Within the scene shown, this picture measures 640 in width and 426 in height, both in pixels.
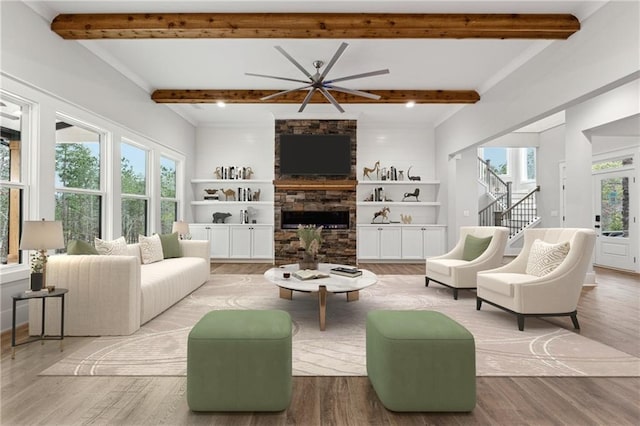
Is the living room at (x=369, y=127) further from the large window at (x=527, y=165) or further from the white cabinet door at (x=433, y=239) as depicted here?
the large window at (x=527, y=165)

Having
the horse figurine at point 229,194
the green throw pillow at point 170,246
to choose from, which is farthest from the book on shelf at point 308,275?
the horse figurine at point 229,194

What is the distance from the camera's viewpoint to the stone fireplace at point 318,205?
287 inches

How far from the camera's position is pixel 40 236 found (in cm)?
277

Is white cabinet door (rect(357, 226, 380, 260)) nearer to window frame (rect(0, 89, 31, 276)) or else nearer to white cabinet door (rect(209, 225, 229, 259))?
white cabinet door (rect(209, 225, 229, 259))

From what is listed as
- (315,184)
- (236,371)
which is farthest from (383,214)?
(236,371)

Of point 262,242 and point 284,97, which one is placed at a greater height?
point 284,97

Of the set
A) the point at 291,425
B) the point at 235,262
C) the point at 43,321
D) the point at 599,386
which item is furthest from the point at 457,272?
the point at 235,262

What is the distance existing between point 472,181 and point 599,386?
5886 millimetres

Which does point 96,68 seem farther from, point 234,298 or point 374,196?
point 374,196

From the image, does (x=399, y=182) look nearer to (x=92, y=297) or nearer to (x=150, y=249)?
(x=150, y=249)

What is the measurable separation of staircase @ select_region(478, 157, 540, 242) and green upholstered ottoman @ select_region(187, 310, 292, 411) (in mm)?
8805

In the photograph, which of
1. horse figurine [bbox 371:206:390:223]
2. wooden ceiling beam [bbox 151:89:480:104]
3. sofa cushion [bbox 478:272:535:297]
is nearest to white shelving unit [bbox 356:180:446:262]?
horse figurine [bbox 371:206:390:223]

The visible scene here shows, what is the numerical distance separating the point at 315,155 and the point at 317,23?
383 cm

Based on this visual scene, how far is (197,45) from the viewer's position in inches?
170
